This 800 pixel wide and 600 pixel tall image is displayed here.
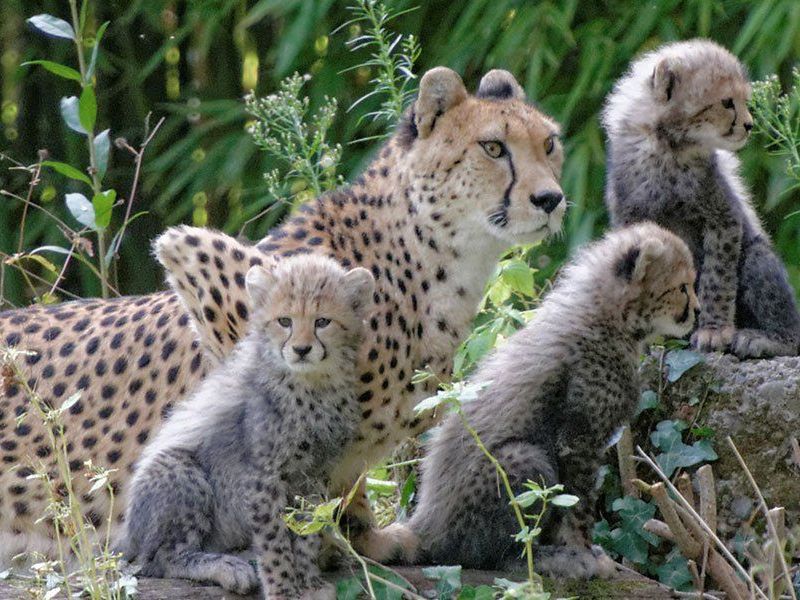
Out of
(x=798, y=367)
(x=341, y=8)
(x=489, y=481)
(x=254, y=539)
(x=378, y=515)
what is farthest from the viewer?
(x=341, y=8)

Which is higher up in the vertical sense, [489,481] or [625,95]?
[625,95]

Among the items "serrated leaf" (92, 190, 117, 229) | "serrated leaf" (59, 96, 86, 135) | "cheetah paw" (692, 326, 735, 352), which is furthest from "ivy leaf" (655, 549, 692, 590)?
"serrated leaf" (59, 96, 86, 135)

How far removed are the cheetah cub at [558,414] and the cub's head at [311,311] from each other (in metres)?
0.43

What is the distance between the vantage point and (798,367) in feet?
13.5

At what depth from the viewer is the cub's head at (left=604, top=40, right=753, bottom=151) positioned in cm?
433

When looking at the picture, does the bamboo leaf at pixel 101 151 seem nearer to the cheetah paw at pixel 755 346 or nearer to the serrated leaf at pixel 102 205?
the serrated leaf at pixel 102 205

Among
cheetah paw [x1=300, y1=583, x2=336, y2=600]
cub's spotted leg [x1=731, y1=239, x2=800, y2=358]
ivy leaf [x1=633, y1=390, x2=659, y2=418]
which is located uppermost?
cub's spotted leg [x1=731, y1=239, x2=800, y2=358]

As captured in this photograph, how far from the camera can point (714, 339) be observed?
421cm

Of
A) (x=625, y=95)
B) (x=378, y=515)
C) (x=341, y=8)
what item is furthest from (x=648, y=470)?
(x=341, y=8)

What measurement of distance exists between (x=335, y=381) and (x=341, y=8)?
342cm

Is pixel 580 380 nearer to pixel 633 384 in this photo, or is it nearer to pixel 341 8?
pixel 633 384

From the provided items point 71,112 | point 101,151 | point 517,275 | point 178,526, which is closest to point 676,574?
point 517,275

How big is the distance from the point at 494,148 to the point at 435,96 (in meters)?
0.21

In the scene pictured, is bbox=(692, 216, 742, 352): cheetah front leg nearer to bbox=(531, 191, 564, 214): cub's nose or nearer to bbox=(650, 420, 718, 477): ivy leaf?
bbox=(650, 420, 718, 477): ivy leaf
